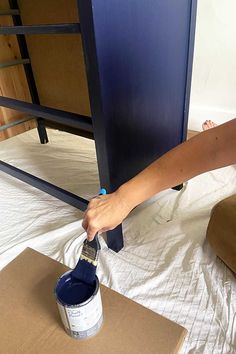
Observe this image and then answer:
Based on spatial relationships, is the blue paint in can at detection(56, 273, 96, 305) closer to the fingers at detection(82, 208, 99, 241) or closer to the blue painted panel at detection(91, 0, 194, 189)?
the fingers at detection(82, 208, 99, 241)

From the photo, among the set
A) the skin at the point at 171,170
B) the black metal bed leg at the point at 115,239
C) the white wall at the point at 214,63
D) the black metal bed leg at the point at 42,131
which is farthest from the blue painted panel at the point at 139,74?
the black metal bed leg at the point at 42,131

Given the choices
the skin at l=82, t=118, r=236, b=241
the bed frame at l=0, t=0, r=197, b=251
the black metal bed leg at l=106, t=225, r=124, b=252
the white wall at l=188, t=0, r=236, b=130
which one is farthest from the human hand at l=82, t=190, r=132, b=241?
the white wall at l=188, t=0, r=236, b=130

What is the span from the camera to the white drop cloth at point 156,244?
660 millimetres

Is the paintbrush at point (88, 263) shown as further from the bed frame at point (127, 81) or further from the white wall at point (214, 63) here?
the white wall at point (214, 63)

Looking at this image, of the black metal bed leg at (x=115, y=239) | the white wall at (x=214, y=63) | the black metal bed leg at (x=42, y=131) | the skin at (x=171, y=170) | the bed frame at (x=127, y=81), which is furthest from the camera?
the black metal bed leg at (x=42, y=131)

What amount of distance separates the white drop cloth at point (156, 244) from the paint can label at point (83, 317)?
0.23 metres

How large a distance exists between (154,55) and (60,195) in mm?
497

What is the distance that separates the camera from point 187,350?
594 millimetres

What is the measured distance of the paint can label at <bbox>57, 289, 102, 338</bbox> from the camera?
→ 443 mm

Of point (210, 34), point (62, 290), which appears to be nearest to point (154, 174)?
point (62, 290)

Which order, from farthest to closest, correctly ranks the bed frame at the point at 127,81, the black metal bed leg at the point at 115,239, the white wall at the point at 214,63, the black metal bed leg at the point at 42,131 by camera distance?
the black metal bed leg at the point at 42,131
the white wall at the point at 214,63
the black metal bed leg at the point at 115,239
the bed frame at the point at 127,81

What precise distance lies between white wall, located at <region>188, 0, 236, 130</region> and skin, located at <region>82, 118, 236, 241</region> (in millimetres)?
958

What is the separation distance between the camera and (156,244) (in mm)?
852

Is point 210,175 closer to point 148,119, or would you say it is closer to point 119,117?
point 148,119
